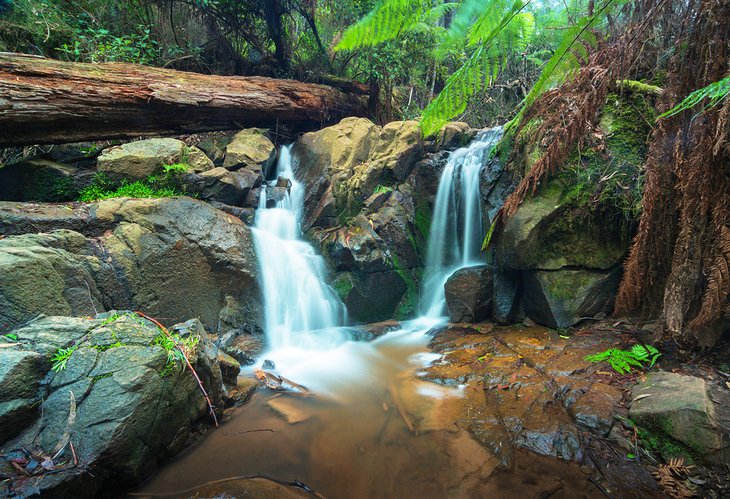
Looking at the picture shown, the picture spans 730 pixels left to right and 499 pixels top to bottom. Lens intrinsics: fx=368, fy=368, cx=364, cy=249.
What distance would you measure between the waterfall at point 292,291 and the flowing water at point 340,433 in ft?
0.06

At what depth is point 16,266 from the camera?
316 cm

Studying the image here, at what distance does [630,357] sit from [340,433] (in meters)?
2.79

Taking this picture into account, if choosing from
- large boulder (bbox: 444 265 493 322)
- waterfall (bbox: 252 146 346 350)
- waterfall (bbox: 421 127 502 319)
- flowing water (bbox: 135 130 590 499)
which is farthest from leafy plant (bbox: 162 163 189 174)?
large boulder (bbox: 444 265 493 322)

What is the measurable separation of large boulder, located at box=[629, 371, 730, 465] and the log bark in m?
7.65

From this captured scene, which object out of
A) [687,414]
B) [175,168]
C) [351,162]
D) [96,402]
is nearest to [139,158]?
[175,168]

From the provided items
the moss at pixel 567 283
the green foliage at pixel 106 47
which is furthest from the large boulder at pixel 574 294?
the green foliage at pixel 106 47

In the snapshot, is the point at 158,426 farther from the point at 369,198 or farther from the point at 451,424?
the point at 369,198

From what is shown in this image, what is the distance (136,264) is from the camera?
184 inches

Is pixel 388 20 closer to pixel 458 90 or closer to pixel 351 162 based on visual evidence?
pixel 458 90

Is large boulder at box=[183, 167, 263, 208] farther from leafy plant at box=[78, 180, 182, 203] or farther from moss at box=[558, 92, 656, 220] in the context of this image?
moss at box=[558, 92, 656, 220]

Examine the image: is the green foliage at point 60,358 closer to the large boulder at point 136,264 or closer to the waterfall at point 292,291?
the large boulder at point 136,264

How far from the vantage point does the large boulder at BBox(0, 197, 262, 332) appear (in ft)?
10.8

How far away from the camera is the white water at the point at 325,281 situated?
499cm

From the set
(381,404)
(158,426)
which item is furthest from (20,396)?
(381,404)
